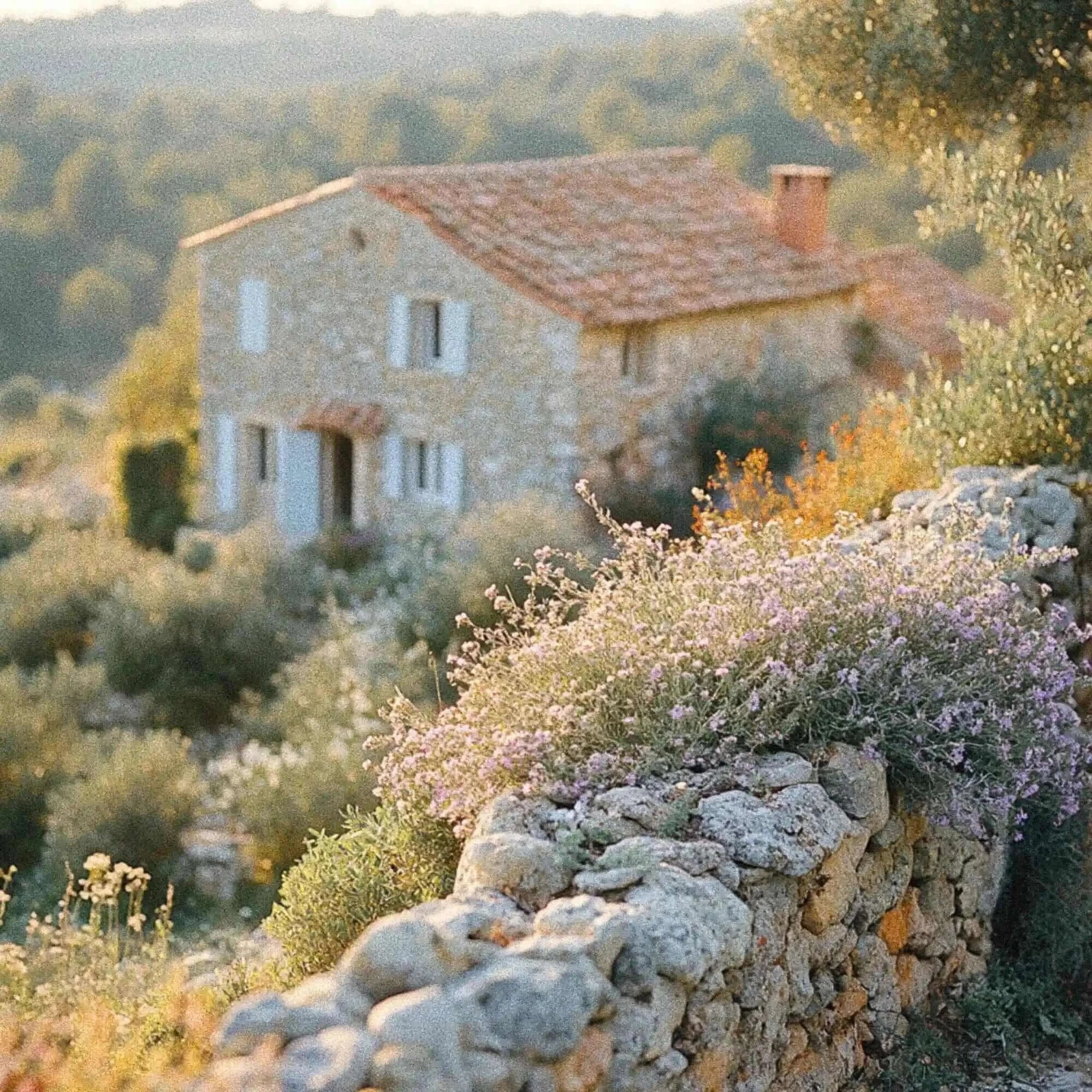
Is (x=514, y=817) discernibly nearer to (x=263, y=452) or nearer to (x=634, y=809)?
(x=634, y=809)

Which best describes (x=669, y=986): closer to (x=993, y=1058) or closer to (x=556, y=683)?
(x=556, y=683)

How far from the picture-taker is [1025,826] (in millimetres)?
6277

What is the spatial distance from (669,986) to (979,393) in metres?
5.50

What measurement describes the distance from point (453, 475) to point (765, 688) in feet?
47.8

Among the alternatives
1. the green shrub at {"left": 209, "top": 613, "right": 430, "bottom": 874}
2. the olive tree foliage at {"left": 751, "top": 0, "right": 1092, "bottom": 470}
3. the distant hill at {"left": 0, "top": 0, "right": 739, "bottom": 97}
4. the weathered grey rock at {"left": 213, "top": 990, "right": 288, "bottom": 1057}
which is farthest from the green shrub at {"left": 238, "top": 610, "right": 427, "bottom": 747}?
the distant hill at {"left": 0, "top": 0, "right": 739, "bottom": 97}

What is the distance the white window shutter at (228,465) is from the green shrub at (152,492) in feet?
2.44

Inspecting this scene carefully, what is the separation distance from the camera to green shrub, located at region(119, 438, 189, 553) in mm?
22250

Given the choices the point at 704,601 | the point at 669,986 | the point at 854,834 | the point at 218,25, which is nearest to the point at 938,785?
the point at 854,834

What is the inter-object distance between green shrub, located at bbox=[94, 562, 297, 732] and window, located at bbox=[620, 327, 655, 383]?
17.2ft

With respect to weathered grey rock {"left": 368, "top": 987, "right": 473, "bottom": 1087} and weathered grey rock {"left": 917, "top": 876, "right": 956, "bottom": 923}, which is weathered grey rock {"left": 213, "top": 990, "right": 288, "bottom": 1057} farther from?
weathered grey rock {"left": 917, "top": 876, "right": 956, "bottom": 923}

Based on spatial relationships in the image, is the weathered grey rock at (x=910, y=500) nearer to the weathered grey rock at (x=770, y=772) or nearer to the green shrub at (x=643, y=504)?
the weathered grey rock at (x=770, y=772)

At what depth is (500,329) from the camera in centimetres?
1862

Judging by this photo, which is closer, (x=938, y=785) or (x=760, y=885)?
(x=760, y=885)

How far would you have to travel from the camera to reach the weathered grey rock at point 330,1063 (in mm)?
3062
